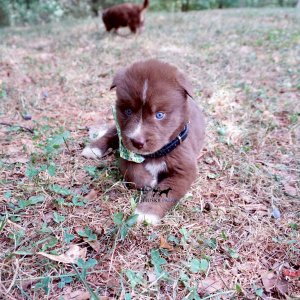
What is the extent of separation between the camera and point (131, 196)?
294 centimetres

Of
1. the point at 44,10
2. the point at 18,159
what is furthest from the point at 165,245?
the point at 44,10

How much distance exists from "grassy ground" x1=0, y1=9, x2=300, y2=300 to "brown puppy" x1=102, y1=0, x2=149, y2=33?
4.09m

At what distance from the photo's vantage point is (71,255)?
91.7 inches

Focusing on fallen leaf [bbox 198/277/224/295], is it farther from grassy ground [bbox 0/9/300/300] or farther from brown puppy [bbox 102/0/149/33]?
brown puppy [bbox 102/0/149/33]

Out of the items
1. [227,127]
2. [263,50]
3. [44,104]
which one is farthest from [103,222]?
[263,50]

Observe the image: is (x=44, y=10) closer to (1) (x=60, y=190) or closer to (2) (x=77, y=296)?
(1) (x=60, y=190)

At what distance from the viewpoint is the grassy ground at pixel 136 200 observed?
223 cm

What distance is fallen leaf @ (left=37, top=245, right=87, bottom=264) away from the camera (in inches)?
88.4

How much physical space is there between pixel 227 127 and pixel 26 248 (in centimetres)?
284

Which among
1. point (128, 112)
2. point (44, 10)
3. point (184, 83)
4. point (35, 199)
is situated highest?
point (184, 83)

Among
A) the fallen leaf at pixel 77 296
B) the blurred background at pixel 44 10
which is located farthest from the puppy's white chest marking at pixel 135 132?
the blurred background at pixel 44 10

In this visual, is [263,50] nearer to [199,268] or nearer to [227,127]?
[227,127]

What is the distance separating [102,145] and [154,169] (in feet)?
2.65

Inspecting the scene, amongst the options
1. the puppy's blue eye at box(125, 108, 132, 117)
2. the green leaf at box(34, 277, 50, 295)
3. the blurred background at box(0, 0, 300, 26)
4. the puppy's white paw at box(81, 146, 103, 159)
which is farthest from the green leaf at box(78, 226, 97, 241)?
the blurred background at box(0, 0, 300, 26)
